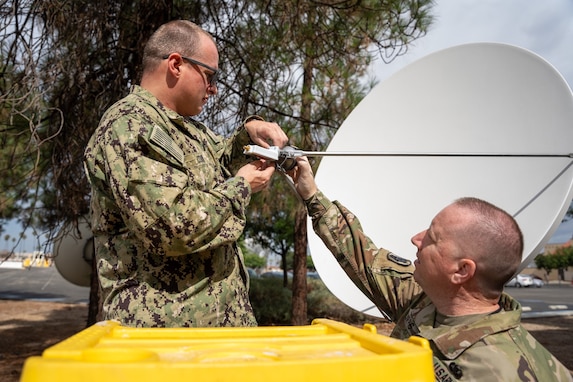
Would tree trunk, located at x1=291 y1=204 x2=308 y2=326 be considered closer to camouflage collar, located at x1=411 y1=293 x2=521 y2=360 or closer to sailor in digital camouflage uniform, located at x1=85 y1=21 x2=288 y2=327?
sailor in digital camouflage uniform, located at x1=85 y1=21 x2=288 y2=327

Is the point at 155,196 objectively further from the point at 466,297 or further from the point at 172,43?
the point at 466,297

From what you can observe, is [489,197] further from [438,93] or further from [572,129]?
[438,93]

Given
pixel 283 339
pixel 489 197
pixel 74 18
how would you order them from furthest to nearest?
pixel 74 18
pixel 489 197
pixel 283 339

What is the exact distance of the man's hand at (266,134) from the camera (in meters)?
2.10

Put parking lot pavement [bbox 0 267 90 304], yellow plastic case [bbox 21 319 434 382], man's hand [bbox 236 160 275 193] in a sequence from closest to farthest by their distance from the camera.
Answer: yellow plastic case [bbox 21 319 434 382] → man's hand [bbox 236 160 275 193] → parking lot pavement [bbox 0 267 90 304]

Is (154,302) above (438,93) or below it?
below

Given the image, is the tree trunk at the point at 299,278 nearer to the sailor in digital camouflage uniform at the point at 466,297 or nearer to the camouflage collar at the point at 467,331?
the sailor in digital camouflage uniform at the point at 466,297

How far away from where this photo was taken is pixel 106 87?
4.81m

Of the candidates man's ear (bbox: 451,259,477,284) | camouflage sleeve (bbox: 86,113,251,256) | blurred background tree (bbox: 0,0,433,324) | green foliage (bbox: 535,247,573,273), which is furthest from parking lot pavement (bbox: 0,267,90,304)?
green foliage (bbox: 535,247,573,273)

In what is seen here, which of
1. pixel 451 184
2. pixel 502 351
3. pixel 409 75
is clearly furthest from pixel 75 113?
pixel 502 351

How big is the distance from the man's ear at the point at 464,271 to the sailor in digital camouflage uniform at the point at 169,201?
65 centimetres

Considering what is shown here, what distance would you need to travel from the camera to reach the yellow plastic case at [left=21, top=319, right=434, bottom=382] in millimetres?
707

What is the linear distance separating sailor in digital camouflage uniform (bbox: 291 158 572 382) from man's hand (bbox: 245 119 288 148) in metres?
0.58

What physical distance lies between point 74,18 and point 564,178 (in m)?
3.51
